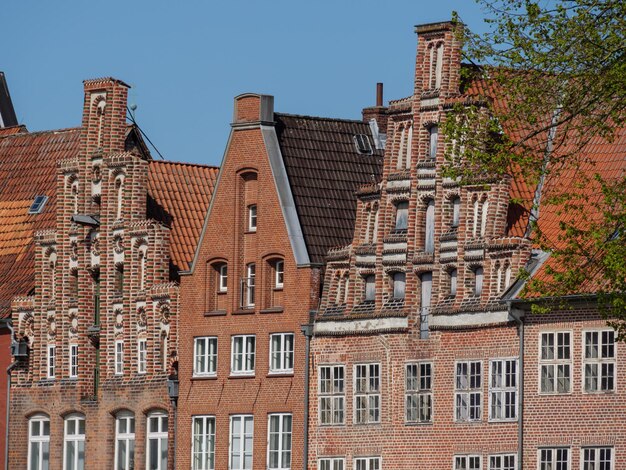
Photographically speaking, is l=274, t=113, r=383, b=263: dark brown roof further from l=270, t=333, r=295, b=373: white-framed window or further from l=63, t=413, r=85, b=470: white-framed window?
l=63, t=413, r=85, b=470: white-framed window

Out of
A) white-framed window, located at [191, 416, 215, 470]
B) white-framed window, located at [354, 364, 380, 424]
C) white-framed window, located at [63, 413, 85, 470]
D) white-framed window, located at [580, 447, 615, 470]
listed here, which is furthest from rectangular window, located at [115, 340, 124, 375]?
white-framed window, located at [580, 447, 615, 470]

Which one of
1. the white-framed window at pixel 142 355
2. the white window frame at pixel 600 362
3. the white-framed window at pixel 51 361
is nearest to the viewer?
the white window frame at pixel 600 362

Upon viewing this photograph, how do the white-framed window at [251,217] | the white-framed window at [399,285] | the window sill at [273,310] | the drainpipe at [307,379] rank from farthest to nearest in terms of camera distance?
the white-framed window at [251,217] → the window sill at [273,310] → the drainpipe at [307,379] → the white-framed window at [399,285]

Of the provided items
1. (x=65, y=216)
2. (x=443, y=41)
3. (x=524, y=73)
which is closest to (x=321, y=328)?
(x=443, y=41)

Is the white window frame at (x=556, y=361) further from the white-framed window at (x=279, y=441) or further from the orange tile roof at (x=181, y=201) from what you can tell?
the orange tile roof at (x=181, y=201)

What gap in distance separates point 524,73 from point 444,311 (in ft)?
53.9

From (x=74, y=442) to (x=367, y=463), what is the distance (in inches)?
573

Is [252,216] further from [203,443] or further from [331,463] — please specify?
[331,463]

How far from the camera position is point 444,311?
6366 cm

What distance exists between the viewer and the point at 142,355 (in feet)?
243

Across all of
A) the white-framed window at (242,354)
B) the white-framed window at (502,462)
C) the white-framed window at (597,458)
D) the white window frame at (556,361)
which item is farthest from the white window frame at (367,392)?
→ the white-framed window at (597,458)

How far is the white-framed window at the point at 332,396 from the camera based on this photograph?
2623 inches

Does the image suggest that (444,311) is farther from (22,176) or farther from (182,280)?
(22,176)

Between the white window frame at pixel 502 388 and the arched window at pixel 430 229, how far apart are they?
14.5 ft
